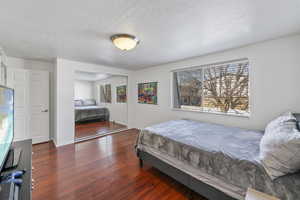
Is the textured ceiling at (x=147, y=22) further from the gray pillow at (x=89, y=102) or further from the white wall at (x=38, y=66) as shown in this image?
the gray pillow at (x=89, y=102)

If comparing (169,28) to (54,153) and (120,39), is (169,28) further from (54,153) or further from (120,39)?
(54,153)

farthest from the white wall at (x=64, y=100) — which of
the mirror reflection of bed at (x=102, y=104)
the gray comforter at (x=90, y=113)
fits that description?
the gray comforter at (x=90, y=113)

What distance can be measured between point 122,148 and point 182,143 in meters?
1.87

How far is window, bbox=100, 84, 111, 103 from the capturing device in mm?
6582

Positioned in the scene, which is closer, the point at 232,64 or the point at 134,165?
the point at 134,165

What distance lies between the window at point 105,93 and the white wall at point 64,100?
3049 millimetres

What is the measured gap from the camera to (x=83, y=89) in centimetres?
786

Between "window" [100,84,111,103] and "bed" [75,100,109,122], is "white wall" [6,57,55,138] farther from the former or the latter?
"window" [100,84,111,103]

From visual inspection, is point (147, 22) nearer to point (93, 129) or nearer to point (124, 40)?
point (124, 40)

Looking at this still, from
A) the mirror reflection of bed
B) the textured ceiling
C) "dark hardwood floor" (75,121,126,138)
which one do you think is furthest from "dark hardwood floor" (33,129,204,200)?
the textured ceiling

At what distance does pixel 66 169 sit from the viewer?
2273mm

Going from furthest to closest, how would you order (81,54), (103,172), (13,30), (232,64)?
(81,54) < (232,64) < (103,172) < (13,30)

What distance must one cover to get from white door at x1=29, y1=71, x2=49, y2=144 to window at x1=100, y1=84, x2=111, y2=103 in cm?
313

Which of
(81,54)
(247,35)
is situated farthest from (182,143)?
(81,54)
